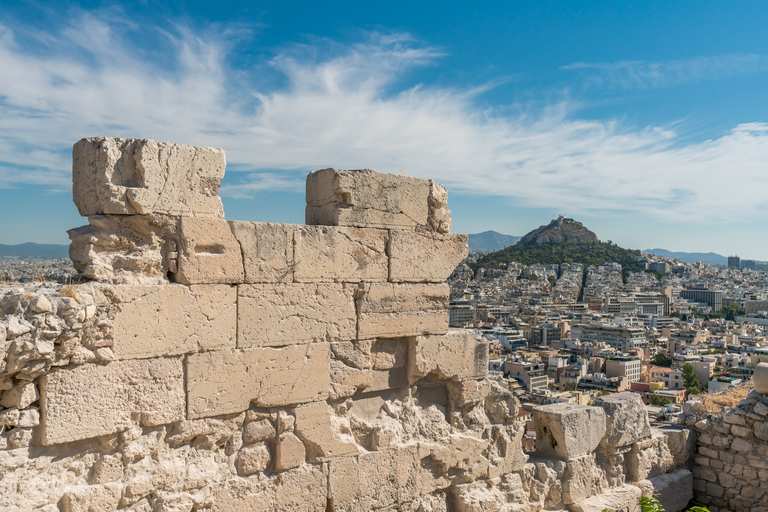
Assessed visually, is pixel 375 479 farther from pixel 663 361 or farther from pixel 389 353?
pixel 663 361

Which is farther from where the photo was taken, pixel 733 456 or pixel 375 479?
pixel 733 456

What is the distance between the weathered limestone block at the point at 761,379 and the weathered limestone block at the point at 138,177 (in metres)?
5.80

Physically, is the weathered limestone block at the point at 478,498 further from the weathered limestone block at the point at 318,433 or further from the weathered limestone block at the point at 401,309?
the weathered limestone block at the point at 401,309

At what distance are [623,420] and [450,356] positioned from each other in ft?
6.85

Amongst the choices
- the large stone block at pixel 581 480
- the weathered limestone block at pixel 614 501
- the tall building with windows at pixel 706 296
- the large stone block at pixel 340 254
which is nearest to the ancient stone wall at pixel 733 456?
the weathered limestone block at pixel 614 501

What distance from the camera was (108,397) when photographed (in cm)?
340

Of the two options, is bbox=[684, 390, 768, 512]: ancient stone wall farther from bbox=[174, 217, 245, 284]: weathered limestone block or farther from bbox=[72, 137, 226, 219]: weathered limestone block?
bbox=[72, 137, 226, 219]: weathered limestone block

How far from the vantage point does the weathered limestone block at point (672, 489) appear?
19.5ft

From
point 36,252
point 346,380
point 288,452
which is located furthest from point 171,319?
point 36,252

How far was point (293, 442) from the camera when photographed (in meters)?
4.02

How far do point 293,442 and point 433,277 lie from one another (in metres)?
1.61

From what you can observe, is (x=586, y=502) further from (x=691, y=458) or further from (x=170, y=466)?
(x=170, y=466)

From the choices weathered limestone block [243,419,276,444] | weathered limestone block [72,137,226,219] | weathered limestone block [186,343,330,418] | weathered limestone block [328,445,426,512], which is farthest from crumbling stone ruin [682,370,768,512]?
weathered limestone block [72,137,226,219]

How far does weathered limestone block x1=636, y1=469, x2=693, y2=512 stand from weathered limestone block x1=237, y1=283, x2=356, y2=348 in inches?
144
